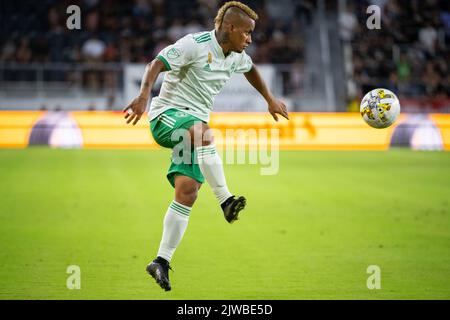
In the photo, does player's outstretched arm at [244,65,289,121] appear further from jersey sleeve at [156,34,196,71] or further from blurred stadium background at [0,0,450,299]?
blurred stadium background at [0,0,450,299]

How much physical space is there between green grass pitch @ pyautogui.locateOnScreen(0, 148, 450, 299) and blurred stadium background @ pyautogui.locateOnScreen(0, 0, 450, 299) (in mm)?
40

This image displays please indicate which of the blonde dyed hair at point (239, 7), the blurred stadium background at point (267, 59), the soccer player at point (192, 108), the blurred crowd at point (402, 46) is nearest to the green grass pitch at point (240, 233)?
the soccer player at point (192, 108)

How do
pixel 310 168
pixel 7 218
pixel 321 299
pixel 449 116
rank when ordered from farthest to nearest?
pixel 449 116
pixel 310 168
pixel 7 218
pixel 321 299

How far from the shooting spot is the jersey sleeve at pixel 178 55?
6.90 metres

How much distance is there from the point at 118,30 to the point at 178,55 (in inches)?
844

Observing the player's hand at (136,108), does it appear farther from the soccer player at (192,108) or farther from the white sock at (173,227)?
the white sock at (173,227)

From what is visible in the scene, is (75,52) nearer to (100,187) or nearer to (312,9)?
(312,9)

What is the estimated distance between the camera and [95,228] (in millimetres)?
10664

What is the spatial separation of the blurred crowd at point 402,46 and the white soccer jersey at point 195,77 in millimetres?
19866

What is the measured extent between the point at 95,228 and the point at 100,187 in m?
4.25

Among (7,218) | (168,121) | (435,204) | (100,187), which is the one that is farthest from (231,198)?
(100,187)

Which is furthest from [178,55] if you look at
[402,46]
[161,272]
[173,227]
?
[402,46]

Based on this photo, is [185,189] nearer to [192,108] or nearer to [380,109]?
[192,108]

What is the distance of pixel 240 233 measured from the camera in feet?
34.6
